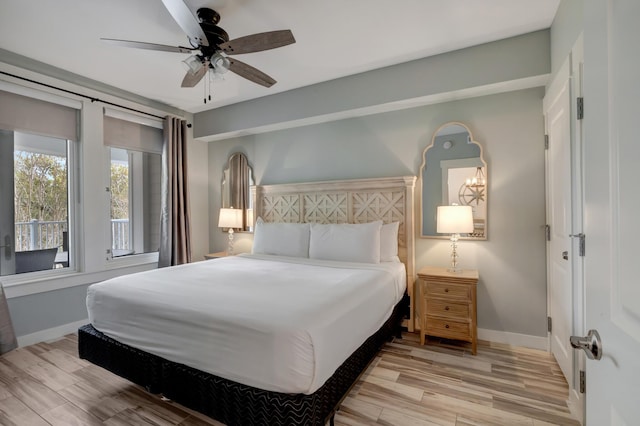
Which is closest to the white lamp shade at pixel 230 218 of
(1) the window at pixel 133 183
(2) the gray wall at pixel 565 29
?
(1) the window at pixel 133 183

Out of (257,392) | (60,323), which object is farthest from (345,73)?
(60,323)

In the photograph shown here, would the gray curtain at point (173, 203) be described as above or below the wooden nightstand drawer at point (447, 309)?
above

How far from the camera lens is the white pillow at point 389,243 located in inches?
122

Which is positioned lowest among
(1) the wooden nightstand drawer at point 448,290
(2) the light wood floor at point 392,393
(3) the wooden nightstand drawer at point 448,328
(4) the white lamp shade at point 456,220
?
(2) the light wood floor at point 392,393

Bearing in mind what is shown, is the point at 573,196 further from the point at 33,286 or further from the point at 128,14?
the point at 33,286

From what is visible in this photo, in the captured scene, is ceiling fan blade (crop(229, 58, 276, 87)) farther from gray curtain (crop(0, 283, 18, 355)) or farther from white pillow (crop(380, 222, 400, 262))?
gray curtain (crop(0, 283, 18, 355))

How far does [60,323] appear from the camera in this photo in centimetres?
319

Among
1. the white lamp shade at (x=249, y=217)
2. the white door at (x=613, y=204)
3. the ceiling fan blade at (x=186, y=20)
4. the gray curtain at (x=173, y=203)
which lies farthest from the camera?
the white lamp shade at (x=249, y=217)

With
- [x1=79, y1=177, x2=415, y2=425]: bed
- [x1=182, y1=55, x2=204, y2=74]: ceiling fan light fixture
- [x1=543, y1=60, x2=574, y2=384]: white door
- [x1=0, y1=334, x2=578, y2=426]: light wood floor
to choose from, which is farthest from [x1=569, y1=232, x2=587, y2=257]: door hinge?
[x1=182, y1=55, x2=204, y2=74]: ceiling fan light fixture

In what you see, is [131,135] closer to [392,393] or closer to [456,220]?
[456,220]

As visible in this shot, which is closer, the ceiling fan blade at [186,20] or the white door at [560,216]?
the ceiling fan blade at [186,20]

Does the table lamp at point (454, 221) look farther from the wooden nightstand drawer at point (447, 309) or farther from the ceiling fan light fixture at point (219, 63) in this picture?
the ceiling fan light fixture at point (219, 63)

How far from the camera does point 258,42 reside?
6.81 feet

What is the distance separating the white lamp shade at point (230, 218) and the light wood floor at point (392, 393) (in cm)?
213
